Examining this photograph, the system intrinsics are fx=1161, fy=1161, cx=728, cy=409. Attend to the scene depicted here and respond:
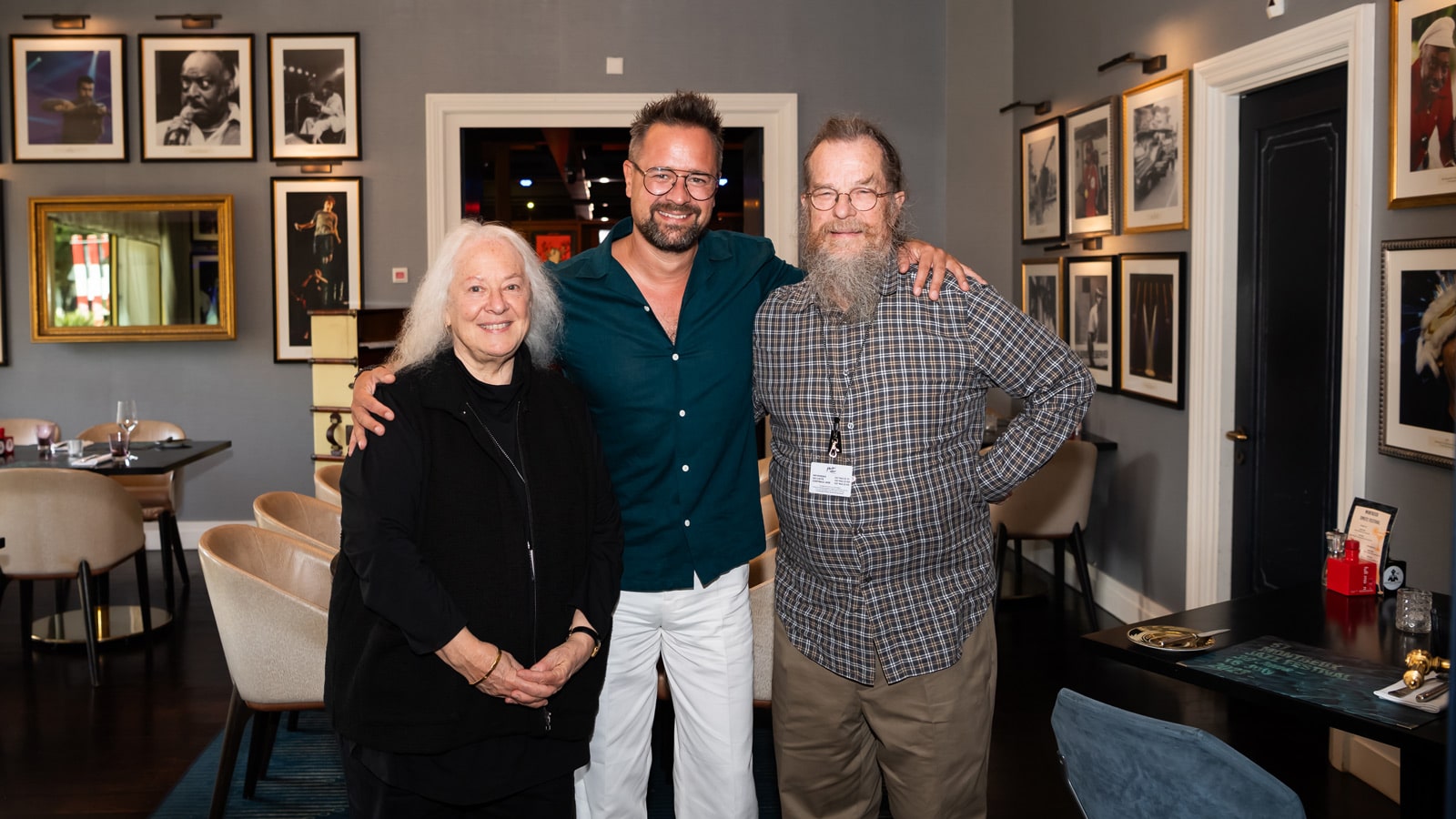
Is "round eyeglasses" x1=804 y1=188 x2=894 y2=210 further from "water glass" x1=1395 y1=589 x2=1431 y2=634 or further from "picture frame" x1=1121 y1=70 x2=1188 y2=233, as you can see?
"picture frame" x1=1121 y1=70 x2=1188 y2=233

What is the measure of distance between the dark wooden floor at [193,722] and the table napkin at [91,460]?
2.88ft

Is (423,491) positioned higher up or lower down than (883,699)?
higher up

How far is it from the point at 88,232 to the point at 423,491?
263 inches

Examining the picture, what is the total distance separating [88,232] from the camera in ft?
24.8

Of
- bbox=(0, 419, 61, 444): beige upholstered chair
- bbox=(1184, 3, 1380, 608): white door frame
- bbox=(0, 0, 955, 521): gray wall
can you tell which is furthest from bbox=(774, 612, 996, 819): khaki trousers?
bbox=(0, 419, 61, 444): beige upholstered chair

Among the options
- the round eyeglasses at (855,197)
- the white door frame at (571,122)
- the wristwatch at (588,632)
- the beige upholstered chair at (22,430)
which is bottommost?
the wristwatch at (588,632)

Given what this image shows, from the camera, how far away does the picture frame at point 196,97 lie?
7559 mm

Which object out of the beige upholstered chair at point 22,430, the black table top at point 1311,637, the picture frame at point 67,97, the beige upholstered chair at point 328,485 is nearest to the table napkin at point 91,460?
the beige upholstered chair at point 328,485

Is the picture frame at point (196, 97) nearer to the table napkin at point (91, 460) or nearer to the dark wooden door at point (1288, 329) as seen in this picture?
the table napkin at point (91, 460)

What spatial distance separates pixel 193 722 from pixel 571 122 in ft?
14.8

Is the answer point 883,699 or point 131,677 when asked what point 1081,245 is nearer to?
point 883,699

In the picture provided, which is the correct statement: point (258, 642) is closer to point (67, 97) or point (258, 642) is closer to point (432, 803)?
point (432, 803)

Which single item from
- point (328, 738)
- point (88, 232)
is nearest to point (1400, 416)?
point (328, 738)

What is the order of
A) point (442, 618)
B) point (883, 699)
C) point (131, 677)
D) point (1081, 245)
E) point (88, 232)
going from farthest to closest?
point (88, 232)
point (1081, 245)
point (131, 677)
point (883, 699)
point (442, 618)
